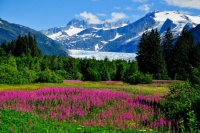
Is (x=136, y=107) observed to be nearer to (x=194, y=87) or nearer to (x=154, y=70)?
(x=194, y=87)

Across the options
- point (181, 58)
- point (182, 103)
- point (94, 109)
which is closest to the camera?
point (182, 103)

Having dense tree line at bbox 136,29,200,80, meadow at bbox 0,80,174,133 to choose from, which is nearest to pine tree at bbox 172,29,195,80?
dense tree line at bbox 136,29,200,80

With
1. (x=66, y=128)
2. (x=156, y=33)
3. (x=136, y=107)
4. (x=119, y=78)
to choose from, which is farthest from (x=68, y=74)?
(x=66, y=128)

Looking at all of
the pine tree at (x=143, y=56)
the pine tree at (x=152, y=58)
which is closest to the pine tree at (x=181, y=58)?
the pine tree at (x=152, y=58)

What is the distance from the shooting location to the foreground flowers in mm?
16375

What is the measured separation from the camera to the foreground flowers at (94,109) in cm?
1638

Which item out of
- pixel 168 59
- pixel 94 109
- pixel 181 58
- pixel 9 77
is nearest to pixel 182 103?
pixel 94 109

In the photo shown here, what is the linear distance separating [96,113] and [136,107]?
3.16 meters

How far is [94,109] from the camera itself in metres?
19.9

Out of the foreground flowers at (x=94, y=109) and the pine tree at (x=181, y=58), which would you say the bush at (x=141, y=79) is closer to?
the pine tree at (x=181, y=58)

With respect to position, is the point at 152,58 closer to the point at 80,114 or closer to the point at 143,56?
the point at 143,56

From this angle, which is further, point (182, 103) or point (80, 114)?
point (182, 103)

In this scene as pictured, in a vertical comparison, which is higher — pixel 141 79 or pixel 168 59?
pixel 168 59

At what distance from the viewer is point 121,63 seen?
84.0 metres
